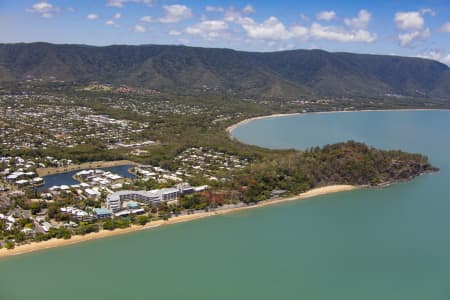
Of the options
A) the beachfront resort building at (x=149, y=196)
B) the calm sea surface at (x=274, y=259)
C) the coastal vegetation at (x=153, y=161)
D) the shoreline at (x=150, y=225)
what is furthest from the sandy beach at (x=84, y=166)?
the calm sea surface at (x=274, y=259)

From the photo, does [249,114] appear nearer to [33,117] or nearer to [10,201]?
[33,117]

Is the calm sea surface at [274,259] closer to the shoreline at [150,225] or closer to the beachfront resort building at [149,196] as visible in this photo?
the shoreline at [150,225]

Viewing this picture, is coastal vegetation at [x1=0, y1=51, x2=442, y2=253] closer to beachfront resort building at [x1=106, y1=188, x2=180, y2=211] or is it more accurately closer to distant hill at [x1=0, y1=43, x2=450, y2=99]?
beachfront resort building at [x1=106, y1=188, x2=180, y2=211]

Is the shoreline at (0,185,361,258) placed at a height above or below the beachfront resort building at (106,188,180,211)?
below

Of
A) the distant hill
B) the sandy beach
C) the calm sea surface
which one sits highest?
the distant hill

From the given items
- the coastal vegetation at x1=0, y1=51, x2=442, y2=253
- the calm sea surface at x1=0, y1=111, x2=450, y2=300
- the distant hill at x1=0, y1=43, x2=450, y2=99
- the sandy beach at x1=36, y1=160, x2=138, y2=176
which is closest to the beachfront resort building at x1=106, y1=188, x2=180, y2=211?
the coastal vegetation at x1=0, y1=51, x2=442, y2=253

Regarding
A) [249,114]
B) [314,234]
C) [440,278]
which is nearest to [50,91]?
[249,114]

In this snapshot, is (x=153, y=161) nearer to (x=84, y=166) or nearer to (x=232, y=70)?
(x=84, y=166)
